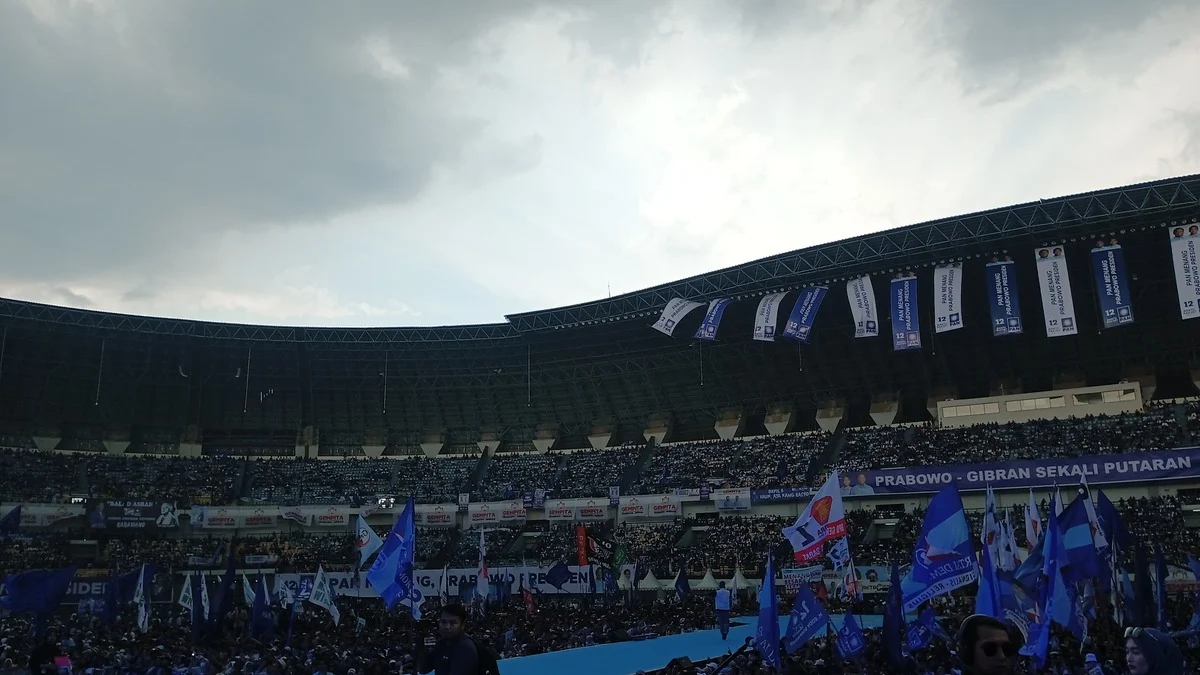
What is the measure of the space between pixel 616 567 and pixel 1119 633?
28310 mm

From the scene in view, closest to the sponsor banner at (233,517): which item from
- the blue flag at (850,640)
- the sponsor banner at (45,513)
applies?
the sponsor banner at (45,513)

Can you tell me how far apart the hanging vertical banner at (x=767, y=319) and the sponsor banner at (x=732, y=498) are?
404 inches

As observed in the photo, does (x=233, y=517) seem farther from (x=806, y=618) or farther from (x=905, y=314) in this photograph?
(x=806, y=618)

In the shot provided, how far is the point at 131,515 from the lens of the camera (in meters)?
51.8

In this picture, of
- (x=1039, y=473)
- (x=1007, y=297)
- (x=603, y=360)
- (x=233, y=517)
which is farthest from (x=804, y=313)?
(x=233, y=517)

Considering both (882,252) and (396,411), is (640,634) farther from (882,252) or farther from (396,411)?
(396,411)

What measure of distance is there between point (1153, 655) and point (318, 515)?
58.1 m

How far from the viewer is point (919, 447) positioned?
5019 centimetres

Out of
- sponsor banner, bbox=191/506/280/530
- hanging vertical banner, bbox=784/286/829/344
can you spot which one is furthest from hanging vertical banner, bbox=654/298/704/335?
sponsor banner, bbox=191/506/280/530

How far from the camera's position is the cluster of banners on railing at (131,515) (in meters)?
50.9

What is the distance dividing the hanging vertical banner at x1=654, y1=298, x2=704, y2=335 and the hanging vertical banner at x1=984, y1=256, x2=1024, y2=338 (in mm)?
15476

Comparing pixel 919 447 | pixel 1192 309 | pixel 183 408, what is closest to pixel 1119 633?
pixel 1192 309

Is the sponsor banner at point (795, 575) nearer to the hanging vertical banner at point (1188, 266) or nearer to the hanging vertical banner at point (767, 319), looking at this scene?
the hanging vertical banner at point (767, 319)

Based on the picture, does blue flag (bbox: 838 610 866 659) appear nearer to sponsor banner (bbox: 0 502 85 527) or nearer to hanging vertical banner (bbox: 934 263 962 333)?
hanging vertical banner (bbox: 934 263 962 333)
